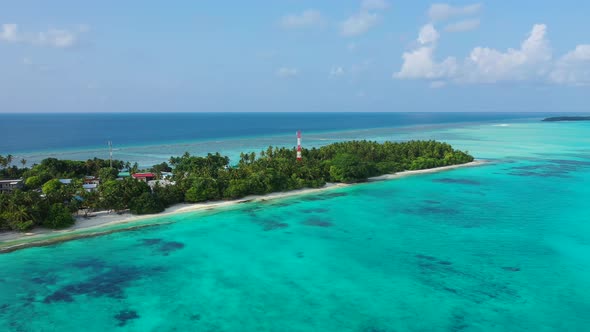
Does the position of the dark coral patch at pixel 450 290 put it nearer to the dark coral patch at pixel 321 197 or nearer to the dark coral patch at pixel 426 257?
the dark coral patch at pixel 426 257

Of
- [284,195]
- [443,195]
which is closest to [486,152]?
[443,195]

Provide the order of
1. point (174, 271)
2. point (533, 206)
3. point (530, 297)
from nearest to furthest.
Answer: point (530, 297)
point (174, 271)
point (533, 206)

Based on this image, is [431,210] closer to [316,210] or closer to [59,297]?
[316,210]

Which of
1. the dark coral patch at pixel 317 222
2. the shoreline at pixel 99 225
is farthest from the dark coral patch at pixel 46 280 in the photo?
the dark coral patch at pixel 317 222

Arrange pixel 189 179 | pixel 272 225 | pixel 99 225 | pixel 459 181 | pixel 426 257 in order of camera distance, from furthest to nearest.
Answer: pixel 459 181 → pixel 189 179 → pixel 272 225 → pixel 99 225 → pixel 426 257

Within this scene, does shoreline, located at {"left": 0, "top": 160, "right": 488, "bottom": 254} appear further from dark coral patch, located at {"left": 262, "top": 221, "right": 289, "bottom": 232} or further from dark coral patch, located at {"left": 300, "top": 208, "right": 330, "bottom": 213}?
dark coral patch, located at {"left": 262, "top": 221, "right": 289, "bottom": 232}

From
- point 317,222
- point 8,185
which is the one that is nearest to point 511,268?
point 317,222

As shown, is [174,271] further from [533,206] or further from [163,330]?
[533,206]
